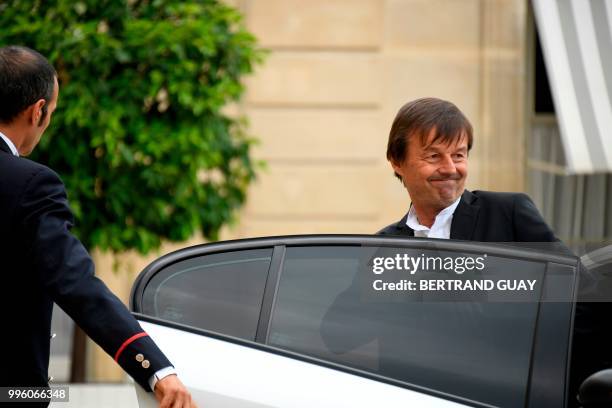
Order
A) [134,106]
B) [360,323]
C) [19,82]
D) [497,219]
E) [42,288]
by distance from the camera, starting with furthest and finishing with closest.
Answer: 1. [134,106]
2. [497,219]
3. [360,323]
4. [19,82]
5. [42,288]

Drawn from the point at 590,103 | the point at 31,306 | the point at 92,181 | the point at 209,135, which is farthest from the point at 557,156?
the point at 31,306

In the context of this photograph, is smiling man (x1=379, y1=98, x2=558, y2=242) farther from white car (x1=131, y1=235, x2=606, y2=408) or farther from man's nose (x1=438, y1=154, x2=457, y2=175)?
white car (x1=131, y1=235, x2=606, y2=408)

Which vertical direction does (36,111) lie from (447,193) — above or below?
above

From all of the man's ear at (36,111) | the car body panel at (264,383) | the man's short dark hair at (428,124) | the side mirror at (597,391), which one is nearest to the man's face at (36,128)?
the man's ear at (36,111)

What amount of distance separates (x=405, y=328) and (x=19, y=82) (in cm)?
119

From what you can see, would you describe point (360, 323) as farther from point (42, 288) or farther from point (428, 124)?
point (42, 288)

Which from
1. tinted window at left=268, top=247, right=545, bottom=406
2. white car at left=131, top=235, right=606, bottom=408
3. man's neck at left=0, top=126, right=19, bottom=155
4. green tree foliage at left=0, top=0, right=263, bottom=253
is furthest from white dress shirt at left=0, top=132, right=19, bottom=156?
green tree foliage at left=0, top=0, right=263, bottom=253

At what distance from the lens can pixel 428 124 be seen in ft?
10.0

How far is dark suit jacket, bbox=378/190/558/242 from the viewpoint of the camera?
295 cm

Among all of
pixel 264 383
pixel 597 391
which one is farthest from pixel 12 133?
pixel 597 391

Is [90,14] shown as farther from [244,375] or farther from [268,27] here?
[244,375]

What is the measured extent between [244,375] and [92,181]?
430 cm

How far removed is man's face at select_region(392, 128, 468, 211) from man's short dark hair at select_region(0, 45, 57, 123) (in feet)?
3.52

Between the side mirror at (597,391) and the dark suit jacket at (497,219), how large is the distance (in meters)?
0.48
